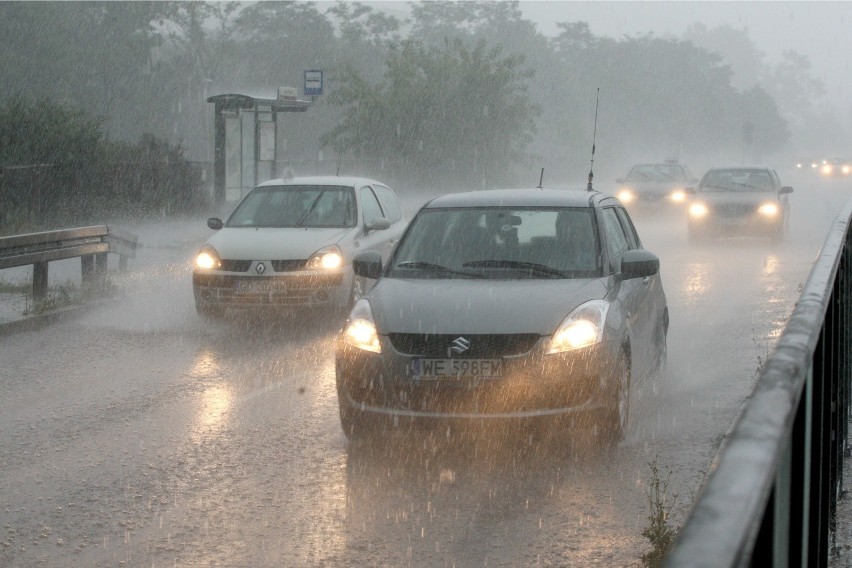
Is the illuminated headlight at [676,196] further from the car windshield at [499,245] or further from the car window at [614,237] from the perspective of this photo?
the car windshield at [499,245]

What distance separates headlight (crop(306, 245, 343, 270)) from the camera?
12.4 metres

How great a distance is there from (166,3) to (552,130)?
34.0 meters

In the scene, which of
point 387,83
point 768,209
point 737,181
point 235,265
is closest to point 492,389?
point 235,265

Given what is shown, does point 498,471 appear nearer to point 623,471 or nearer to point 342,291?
point 623,471

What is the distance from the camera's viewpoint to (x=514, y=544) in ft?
17.2

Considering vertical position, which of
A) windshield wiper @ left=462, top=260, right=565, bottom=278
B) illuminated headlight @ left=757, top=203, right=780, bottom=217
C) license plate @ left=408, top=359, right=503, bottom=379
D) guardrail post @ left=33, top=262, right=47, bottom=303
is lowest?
guardrail post @ left=33, top=262, right=47, bottom=303

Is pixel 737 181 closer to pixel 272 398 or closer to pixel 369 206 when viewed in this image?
pixel 369 206

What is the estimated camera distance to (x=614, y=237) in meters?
8.59

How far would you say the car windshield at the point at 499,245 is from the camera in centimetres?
782

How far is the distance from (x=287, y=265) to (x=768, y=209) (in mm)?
13957

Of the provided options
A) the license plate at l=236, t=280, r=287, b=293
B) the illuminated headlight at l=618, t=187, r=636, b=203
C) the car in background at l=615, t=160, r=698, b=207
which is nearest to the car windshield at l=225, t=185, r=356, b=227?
the license plate at l=236, t=280, r=287, b=293

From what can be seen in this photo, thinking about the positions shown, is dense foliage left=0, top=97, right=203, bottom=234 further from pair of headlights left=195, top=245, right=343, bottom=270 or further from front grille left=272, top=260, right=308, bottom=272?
front grille left=272, top=260, right=308, bottom=272

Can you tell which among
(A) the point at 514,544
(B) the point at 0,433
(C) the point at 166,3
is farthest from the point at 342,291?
(C) the point at 166,3

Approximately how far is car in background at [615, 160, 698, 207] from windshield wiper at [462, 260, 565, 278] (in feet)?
72.1
